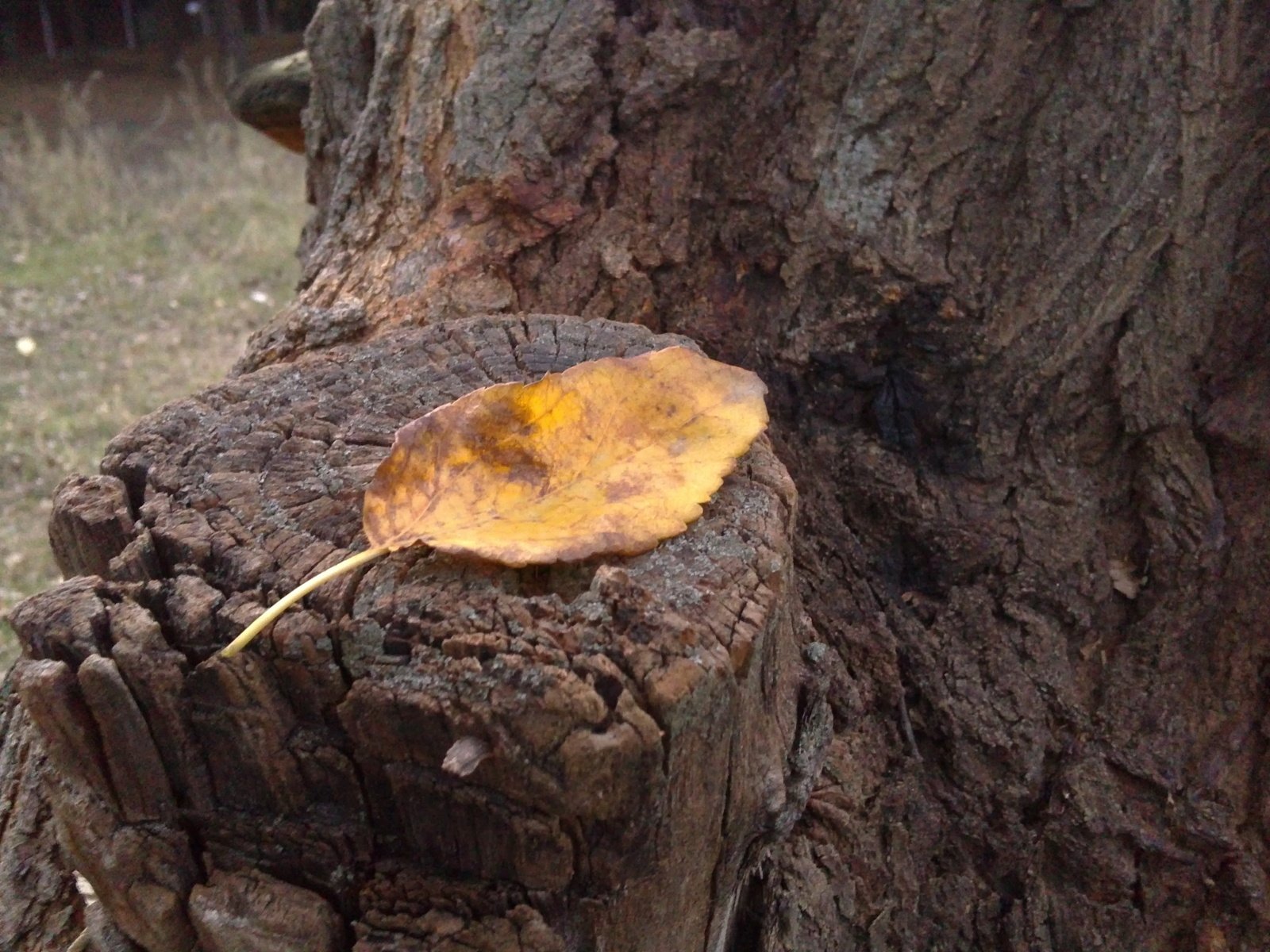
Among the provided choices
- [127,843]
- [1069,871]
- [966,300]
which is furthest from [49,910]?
[966,300]

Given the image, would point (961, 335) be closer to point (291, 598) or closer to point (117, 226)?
point (291, 598)

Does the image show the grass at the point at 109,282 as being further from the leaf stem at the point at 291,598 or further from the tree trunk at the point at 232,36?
the leaf stem at the point at 291,598

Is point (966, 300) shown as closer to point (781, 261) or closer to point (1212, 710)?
point (781, 261)

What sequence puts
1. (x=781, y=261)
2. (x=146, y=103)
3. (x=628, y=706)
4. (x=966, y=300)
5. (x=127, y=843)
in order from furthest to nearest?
(x=146, y=103)
(x=781, y=261)
(x=966, y=300)
(x=127, y=843)
(x=628, y=706)

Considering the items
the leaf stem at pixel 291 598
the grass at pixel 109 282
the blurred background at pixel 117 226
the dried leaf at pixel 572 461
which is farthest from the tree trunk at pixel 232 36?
the leaf stem at pixel 291 598

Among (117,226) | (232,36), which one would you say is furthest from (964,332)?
(232,36)

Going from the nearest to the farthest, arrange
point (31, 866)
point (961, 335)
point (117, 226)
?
point (31, 866) → point (961, 335) → point (117, 226)

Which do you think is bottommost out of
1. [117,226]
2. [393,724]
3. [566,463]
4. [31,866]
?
[117,226]

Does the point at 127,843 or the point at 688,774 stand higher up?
the point at 688,774
